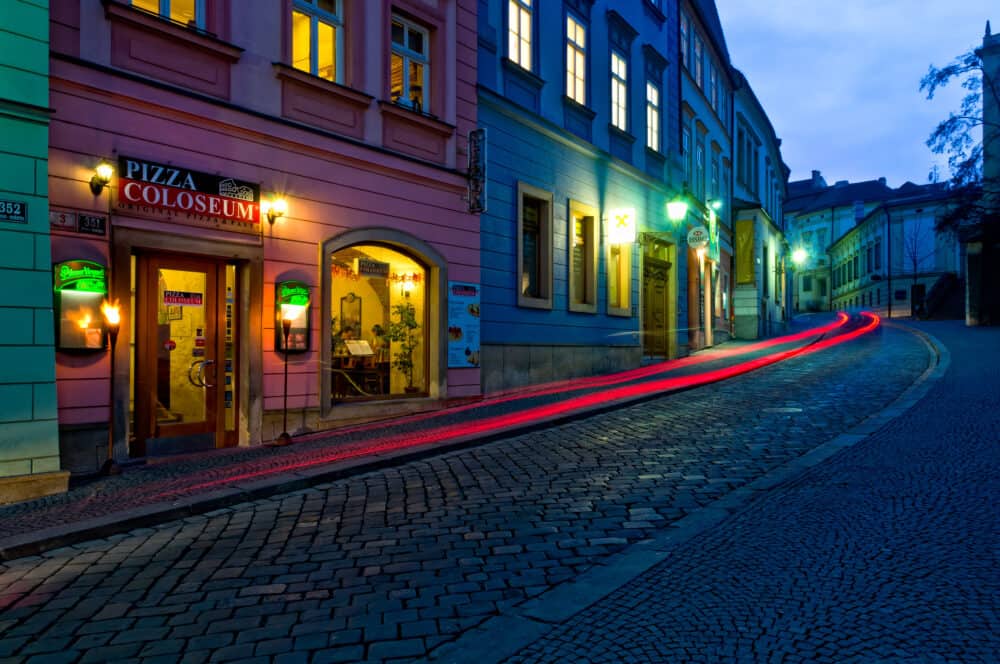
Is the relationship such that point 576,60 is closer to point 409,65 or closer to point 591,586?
point 409,65

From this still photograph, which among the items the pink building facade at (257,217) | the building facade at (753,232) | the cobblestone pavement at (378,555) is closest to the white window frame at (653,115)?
the pink building facade at (257,217)

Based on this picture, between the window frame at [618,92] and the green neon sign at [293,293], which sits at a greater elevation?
the window frame at [618,92]

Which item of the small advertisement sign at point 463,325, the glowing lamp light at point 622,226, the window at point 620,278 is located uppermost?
the glowing lamp light at point 622,226

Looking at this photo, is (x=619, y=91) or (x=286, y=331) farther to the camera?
(x=619, y=91)

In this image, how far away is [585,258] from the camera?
56.3 feet

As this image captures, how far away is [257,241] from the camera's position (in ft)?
30.8

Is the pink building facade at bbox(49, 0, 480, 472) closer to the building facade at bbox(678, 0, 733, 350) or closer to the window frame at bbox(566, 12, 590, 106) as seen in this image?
the window frame at bbox(566, 12, 590, 106)

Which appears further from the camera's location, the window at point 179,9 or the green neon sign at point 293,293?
the green neon sign at point 293,293

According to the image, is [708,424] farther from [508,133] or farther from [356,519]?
[508,133]

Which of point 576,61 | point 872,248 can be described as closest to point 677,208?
point 576,61

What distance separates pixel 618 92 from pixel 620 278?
15.4 feet

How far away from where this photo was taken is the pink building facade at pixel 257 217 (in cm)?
768

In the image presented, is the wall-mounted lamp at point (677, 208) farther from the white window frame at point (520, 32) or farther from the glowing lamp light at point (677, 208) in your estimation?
the white window frame at point (520, 32)

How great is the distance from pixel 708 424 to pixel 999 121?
35.5 m
